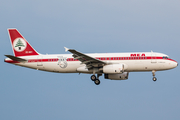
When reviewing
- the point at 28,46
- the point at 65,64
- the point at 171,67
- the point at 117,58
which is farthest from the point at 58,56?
the point at 171,67

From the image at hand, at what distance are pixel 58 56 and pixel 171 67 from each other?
17194mm

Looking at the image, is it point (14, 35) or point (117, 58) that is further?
point (14, 35)

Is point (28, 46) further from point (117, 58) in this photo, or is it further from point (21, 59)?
point (117, 58)

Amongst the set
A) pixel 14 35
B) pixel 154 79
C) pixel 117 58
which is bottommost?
pixel 154 79

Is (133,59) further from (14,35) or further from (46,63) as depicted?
(14,35)

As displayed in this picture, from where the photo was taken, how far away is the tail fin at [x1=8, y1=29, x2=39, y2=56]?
52875 mm

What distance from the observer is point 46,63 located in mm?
51312

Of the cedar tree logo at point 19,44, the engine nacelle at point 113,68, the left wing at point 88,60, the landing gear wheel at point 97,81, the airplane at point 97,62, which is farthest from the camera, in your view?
the cedar tree logo at point 19,44

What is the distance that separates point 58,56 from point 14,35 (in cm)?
820

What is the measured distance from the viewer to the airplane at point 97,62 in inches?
1928

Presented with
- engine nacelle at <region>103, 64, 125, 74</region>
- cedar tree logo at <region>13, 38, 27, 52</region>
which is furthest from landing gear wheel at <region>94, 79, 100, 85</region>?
cedar tree logo at <region>13, 38, 27, 52</region>

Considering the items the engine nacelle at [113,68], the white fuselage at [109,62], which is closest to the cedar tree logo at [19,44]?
the white fuselage at [109,62]

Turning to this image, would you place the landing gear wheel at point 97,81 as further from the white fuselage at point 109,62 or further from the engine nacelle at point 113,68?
the engine nacelle at point 113,68

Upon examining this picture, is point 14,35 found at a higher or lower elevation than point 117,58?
higher
